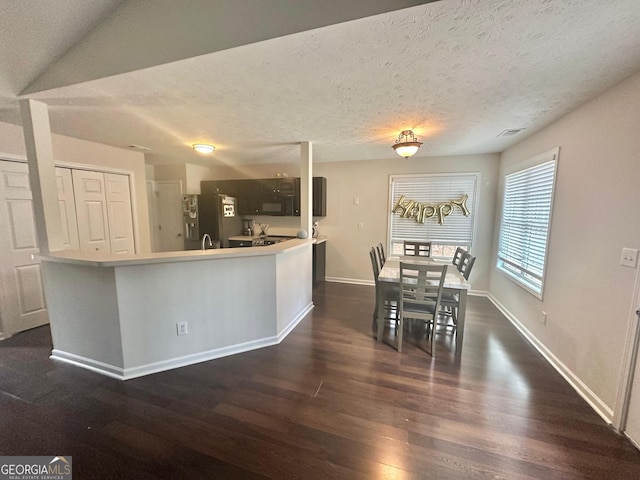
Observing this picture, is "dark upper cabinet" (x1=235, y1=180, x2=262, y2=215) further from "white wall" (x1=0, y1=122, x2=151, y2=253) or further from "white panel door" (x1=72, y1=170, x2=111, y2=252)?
"white panel door" (x1=72, y1=170, x2=111, y2=252)

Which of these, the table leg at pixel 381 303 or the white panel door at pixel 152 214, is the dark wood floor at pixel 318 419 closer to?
the table leg at pixel 381 303

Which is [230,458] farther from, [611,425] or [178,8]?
[178,8]

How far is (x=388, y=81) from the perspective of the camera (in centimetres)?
175

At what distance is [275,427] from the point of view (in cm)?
165

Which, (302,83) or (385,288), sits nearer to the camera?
(302,83)

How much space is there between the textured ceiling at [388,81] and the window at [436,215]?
116 cm

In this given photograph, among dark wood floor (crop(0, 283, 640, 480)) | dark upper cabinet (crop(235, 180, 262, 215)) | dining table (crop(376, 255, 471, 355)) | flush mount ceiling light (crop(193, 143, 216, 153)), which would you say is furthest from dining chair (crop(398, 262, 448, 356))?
dark upper cabinet (crop(235, 180, 262, 215))

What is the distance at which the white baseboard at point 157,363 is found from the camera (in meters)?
2.14

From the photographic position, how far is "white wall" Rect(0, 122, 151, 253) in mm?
2736

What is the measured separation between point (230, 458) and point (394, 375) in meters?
1.38

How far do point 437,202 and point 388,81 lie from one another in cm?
306

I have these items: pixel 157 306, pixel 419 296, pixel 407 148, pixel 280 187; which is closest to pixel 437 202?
pixel 407 148

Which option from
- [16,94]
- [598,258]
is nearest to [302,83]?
[16,94]

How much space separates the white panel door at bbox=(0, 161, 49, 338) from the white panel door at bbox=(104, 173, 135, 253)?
0.82 meters
